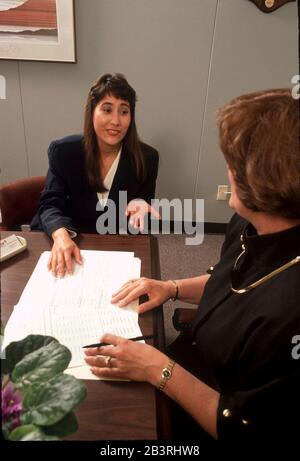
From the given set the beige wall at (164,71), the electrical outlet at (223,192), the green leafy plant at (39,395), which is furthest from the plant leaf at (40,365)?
the electrical outlet at (223,192)

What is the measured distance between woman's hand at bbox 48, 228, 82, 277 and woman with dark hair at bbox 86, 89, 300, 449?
1.11ft

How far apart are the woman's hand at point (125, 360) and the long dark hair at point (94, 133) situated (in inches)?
37.8

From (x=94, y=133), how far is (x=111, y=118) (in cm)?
12

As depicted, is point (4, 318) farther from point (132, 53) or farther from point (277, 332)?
point (132, 53)

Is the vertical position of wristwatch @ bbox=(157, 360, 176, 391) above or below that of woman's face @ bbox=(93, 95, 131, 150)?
below

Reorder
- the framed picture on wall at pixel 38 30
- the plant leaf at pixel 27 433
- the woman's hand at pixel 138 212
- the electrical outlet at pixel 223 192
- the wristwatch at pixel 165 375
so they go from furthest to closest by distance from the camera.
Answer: the electrical outlet at pixel 223 192, the framed picture on wall at pixel 38 30, the woman's hand at pixel 138 212, the wristwatch at pixel 165 375, the plant leaf at pixel 27 433

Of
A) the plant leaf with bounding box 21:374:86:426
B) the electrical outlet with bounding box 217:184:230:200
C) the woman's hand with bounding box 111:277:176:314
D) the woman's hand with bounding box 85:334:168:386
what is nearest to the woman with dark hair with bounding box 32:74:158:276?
the woman's hand with bounding box 111:277:176:314

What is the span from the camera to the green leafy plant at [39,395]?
1.13ft

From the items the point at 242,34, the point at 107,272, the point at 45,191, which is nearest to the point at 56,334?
the point at 107,272

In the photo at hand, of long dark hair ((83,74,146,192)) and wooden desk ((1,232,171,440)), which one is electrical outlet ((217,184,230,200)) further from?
wooden desk ((1,232,171,440))

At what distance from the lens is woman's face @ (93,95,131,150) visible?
1509 mm

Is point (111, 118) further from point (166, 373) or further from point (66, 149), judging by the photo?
point (166, 373)

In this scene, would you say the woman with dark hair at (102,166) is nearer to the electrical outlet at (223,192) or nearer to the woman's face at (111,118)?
the woman's face at (111,118)

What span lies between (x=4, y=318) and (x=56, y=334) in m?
0.14
